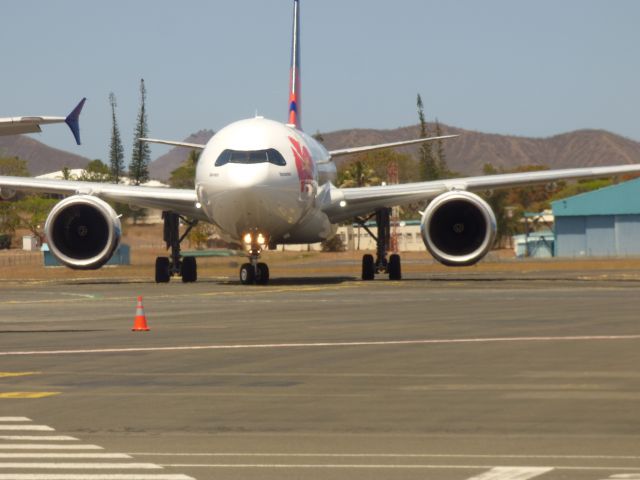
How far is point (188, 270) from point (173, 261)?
59cm

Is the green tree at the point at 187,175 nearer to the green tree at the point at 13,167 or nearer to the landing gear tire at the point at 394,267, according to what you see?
the green tree at the point at 13,167

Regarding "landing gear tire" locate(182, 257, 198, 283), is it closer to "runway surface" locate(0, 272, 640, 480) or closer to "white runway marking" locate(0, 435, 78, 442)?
"runway surface" locate(0, 272, 640, 480)

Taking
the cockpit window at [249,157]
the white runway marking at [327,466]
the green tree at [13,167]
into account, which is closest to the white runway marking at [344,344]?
the white runway marking at [327,466]

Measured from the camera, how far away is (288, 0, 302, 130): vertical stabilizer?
47.8 metres

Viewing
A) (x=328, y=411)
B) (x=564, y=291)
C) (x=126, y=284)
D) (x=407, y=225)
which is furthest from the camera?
(x=407, y=225)

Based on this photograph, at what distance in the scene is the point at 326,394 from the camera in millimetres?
12805

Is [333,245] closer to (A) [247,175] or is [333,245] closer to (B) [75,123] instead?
(A) [247,175]

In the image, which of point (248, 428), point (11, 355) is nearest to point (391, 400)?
point (248, 428)

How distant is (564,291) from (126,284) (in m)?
14.2

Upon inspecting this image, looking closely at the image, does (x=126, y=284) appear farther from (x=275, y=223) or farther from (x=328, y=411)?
(x=328, y=411)

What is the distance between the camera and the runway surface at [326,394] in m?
9.11

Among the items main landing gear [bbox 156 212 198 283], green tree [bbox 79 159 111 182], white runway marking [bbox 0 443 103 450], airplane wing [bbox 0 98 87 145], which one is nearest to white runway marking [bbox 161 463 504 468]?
white runway marking [bbox 0 443 103 450]

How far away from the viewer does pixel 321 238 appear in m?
41.8

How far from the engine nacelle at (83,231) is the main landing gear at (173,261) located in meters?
2.71
